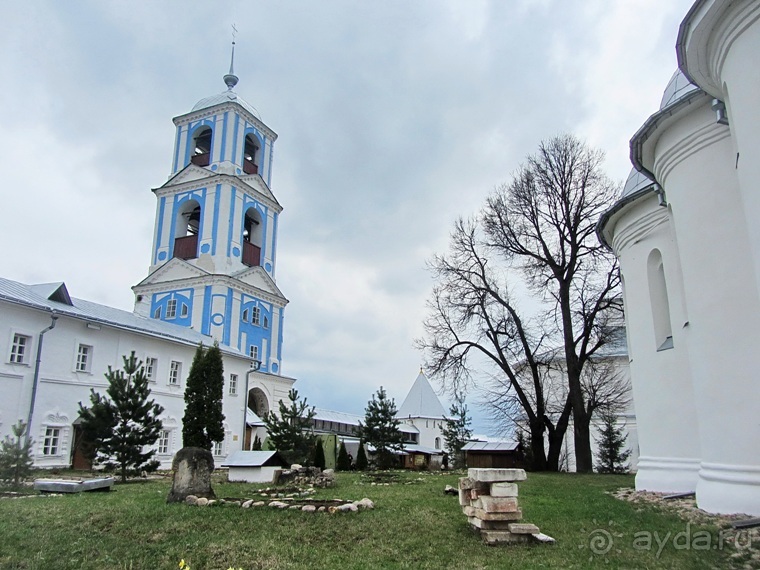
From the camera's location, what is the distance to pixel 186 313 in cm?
3875

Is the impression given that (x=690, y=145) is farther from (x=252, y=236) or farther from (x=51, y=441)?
(x=252, y=236)

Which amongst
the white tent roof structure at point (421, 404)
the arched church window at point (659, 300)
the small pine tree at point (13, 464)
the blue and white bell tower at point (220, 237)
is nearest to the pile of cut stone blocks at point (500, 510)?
the arched church window at point (659, 300)

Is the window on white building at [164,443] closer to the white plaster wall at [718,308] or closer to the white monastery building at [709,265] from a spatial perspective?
the white monastery building at [709,265]

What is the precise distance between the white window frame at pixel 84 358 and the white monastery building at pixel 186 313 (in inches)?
1.8

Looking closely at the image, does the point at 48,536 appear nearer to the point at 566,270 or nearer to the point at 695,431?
the point at 695,431

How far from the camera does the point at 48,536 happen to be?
7699 millimetres

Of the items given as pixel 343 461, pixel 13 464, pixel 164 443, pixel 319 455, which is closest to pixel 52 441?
pixel 164 443

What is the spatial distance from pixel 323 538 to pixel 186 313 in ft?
110

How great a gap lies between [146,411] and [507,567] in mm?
14600

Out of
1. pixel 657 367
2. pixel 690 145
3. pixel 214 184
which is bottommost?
pixel 657 367

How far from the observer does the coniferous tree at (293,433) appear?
2297 centimetres

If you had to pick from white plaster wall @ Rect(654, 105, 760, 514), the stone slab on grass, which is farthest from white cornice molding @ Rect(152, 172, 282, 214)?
white plaster wall @ Rect(654, 105, 760, 514)

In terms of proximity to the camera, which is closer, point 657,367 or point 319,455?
point 657,367

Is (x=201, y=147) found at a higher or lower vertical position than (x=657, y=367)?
higher
